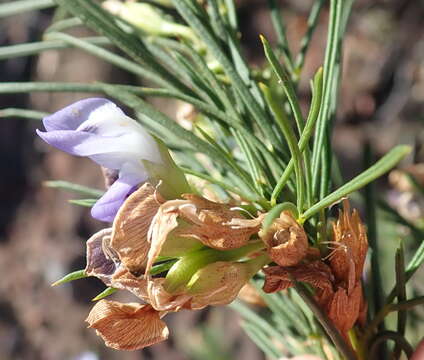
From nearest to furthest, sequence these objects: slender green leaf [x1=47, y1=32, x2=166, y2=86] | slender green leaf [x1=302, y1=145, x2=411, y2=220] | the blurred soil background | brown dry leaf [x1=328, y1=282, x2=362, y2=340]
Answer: slender green leaf [x1=302, y1=145, x2=411, y2=220] < brown dry leaf [x1=328, y1=282, x2=362, y2=340] < slender green leaf [x1=47, y1=32, x2=166, y2=86] < the blurred soil background

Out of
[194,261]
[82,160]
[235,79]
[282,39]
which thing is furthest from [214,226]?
[82,160]

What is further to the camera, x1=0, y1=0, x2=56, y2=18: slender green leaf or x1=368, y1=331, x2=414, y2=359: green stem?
x1=0, y1=0, x2=56, y2=18: slender green leaf

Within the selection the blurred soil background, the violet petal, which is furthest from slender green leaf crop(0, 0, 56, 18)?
the blurred soil background

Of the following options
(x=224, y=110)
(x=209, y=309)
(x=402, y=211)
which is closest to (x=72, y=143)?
(x=224, y=110)

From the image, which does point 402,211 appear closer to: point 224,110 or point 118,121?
point 224,110

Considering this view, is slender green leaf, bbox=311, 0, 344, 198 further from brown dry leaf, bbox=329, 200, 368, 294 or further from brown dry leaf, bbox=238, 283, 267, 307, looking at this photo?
brown dry leaf, bbox=238, 283, 267, 307

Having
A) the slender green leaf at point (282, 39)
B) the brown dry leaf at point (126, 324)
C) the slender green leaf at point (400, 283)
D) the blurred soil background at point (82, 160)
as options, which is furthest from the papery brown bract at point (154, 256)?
the blurred soil background at point (82, 160)
